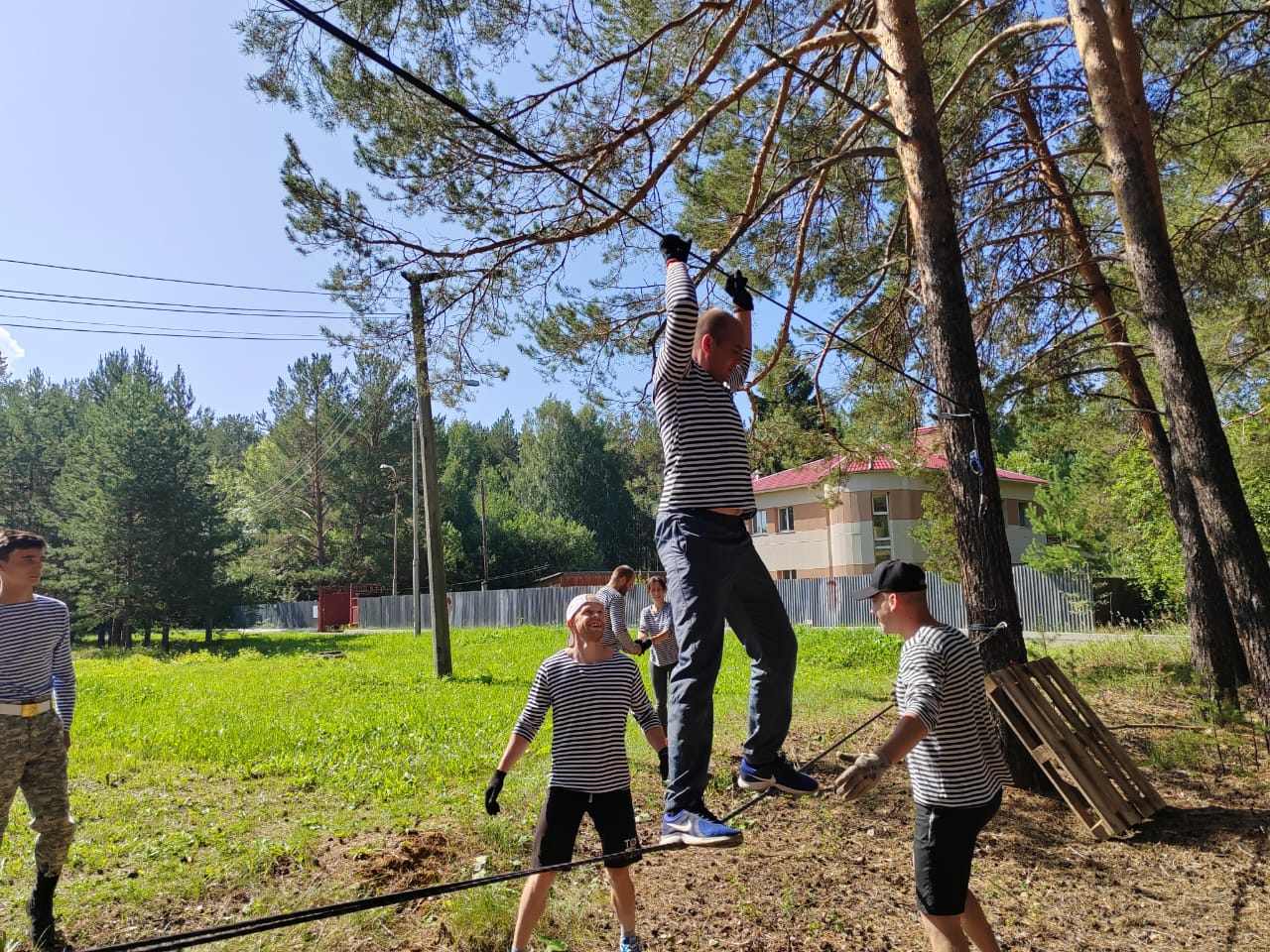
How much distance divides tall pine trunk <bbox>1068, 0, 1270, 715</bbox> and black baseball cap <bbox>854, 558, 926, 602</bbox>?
4.81 m

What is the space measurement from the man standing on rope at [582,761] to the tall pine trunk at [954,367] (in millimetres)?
3332

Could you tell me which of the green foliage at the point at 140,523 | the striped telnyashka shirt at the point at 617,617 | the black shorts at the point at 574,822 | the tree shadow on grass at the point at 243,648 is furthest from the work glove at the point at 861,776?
the green foliage at the point at 140,523

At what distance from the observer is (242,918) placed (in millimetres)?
4332

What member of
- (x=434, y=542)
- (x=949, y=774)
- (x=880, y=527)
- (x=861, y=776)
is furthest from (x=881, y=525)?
(x=861, y=776)

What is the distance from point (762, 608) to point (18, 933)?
414 centimetres

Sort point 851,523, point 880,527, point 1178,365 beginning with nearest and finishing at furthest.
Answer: point 1178,365 → point 851,523 → point 880,527

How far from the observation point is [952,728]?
313cm

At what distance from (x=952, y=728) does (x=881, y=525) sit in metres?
28.3

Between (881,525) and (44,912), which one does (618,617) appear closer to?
(44,912)

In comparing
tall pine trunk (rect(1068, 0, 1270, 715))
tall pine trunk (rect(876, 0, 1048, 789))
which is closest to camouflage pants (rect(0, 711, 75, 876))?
tall pine trunk (rect(876, 0, 1048, 789))

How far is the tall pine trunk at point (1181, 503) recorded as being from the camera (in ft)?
29.8

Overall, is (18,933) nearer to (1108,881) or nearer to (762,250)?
(1108,881)

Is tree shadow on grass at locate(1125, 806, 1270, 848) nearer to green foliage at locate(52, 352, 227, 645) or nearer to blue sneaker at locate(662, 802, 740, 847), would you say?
blue sneaker at locate(662, 802, 740, 847)

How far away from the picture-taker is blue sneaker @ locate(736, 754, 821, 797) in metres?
3.21
